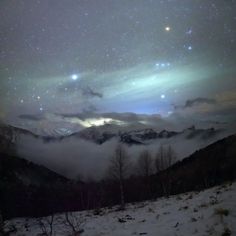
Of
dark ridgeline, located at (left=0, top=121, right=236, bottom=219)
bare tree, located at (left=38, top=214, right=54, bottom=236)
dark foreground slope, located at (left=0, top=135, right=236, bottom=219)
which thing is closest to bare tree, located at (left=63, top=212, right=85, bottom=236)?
bare tree, located at (left=38, top=214, right=54, bottom=236)

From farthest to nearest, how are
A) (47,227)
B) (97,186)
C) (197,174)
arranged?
(97,186), (197,174), (47,227)

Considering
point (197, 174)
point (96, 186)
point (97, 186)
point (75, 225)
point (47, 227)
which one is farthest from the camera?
point (97, 186)

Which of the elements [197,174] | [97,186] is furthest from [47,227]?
[197,174]

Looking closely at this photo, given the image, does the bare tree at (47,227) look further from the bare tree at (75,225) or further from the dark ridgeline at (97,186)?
the dark ridgeline at (97,186)

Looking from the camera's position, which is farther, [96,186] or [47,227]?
[96,186]

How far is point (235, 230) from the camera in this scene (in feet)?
53.5

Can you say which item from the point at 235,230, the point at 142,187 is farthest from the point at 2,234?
the point at 142,187

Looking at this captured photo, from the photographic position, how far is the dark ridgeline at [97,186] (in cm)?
6969

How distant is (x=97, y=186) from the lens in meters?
119

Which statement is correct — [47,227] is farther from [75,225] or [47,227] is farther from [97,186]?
[97,186]

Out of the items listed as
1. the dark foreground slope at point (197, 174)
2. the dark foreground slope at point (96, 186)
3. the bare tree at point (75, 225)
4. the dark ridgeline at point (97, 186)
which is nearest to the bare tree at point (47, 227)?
the bare tree at point (75, 225)

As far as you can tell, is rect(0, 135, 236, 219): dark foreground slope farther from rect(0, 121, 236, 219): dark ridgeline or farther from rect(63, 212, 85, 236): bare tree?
rect(63, 212, 85, 236): bare tree

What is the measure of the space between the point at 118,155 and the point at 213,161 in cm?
8856

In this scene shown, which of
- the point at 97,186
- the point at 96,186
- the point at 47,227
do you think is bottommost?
the point at 97,186
